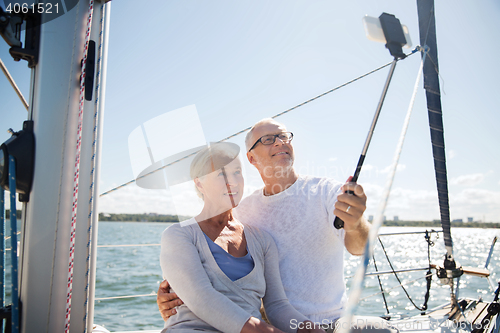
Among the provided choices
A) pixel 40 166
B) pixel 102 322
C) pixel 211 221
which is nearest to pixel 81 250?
pixel 40 166

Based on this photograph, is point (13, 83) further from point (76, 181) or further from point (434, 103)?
point (434, 103)

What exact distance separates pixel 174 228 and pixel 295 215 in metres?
0.61

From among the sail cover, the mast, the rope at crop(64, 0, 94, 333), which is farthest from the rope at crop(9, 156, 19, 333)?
the sail cover

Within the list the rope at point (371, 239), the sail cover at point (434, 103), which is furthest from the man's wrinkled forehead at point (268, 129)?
the sail cover at point (434, 103)

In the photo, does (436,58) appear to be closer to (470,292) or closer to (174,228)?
(174,228)

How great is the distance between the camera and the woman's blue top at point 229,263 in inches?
48.7

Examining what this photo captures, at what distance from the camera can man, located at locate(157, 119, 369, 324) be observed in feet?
4.50

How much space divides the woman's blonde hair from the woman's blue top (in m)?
0.28

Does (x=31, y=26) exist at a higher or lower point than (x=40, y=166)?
higher

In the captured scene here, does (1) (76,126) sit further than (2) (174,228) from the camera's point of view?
No

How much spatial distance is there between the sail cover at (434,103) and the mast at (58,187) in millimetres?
2077

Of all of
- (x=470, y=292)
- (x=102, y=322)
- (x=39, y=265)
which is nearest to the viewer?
(x=39, y=265)

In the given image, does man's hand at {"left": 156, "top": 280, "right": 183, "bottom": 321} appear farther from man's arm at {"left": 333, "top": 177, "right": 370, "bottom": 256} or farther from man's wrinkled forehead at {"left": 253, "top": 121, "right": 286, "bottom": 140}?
man's wrinkled forehead at {"left": 253, "top": 121, "right": 286, "bottom": 140}

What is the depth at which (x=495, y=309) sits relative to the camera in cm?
178
